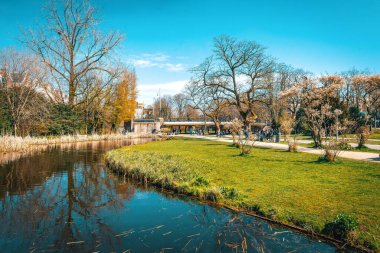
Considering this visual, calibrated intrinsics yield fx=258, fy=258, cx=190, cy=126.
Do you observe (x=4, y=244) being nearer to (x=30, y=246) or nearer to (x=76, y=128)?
(x=30, y=246)

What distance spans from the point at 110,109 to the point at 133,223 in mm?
35238

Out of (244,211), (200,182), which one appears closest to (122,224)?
(244,211)

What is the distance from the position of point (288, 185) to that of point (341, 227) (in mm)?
2864

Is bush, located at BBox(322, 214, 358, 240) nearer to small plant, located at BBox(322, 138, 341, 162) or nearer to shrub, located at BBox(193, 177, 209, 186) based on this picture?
shrub, located at BBox(193, 177, 209, 186)

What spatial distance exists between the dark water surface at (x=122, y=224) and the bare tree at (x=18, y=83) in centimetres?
1750

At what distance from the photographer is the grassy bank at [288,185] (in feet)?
18.0

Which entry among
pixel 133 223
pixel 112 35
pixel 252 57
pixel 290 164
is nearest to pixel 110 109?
pixel 112 35

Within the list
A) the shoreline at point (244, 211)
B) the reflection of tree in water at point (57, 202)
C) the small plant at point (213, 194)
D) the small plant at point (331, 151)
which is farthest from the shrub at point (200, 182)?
A: the small plant at point (331, 151)

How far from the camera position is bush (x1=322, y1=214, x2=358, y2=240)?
4727mm

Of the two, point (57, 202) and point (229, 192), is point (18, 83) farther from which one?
point (229, 192)

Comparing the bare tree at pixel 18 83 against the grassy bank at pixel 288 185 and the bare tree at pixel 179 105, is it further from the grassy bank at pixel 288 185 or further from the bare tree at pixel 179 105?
the bare tree at pixel 179 105

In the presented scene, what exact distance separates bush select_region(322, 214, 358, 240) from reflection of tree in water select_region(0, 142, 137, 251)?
13.6 feet

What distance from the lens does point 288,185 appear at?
301 inches

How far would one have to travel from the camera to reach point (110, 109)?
39.1 m
